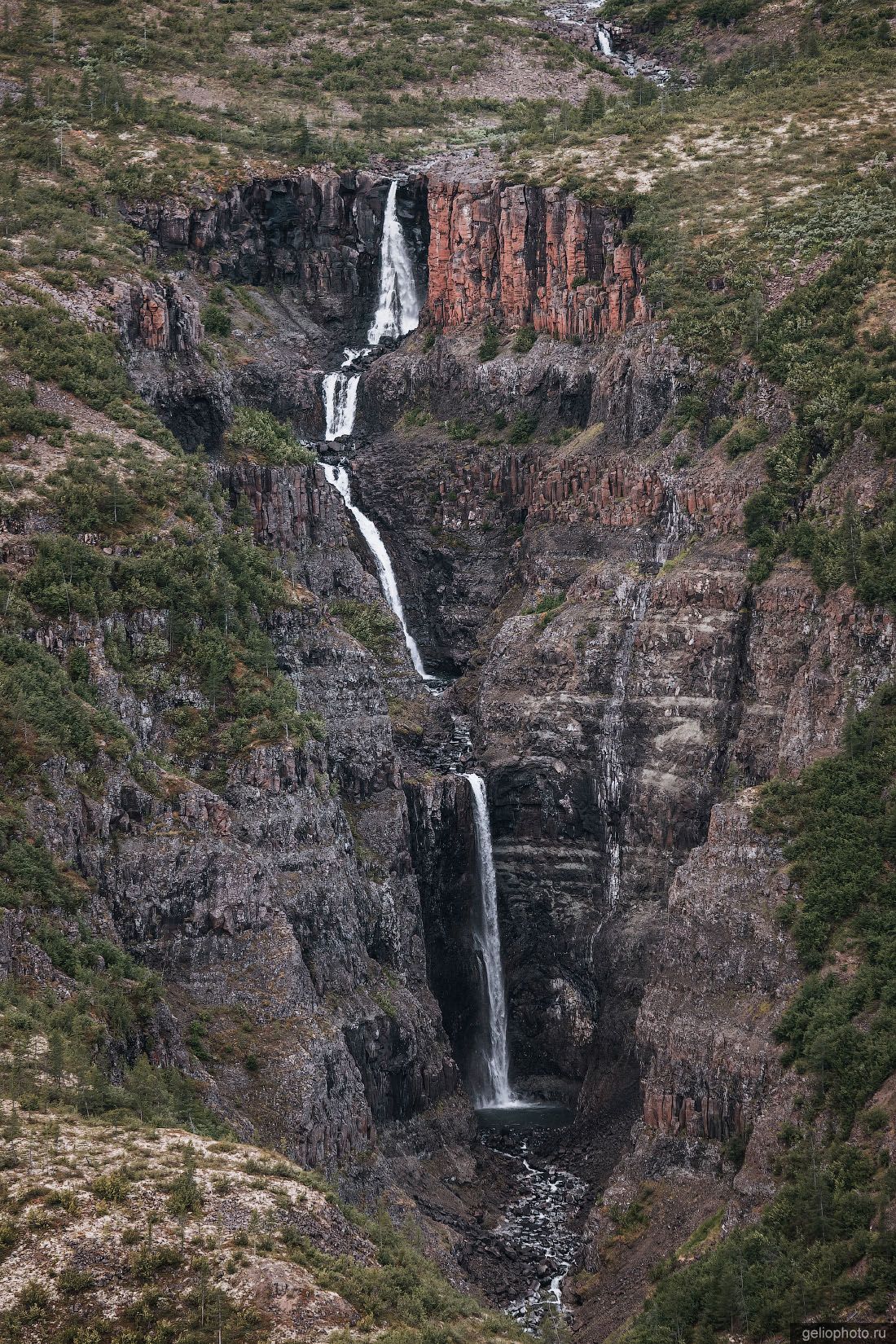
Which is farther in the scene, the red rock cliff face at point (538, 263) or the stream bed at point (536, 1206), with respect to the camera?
the red rock cliff face at point (538, 263)

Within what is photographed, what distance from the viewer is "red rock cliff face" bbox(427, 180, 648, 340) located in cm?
18600

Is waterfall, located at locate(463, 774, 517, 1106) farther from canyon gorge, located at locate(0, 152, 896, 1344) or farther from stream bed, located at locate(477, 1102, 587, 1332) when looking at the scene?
stream bed, located at locate(477, 1102, 587, 1332)

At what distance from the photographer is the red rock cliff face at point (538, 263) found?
610ft

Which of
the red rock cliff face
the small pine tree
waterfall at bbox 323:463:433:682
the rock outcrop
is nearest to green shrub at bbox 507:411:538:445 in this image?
the red rock cliff face

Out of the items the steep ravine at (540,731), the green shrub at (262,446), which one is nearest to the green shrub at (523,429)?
the steep ravine at (540,731)

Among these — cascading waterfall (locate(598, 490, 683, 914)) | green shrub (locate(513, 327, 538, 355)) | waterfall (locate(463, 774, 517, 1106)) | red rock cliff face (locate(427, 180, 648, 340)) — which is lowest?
waterfall (locate(463, 774, 517, 1106))

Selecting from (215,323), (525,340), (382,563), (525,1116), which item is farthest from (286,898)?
(215,323)

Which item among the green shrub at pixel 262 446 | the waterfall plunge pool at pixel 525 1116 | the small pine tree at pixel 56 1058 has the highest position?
the green shrub at pixel 262 446

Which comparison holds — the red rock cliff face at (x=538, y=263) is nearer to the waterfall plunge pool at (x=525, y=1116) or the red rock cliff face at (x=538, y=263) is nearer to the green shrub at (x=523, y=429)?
the green shrub at (x=523, y=429)

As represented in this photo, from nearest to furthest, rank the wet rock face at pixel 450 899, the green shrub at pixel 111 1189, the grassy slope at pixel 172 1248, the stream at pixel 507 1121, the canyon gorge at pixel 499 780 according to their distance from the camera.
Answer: the grassy slope at pixel 172 1248
the green shrub at pixel 111 1189
the canyon gorge at pixel 499 780
the stream at pixel 507 1121
the wet rock face at pixel 450 899

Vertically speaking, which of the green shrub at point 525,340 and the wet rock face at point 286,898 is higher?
the green shrub at point 525,340

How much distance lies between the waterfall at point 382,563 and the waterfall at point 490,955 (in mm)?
21508

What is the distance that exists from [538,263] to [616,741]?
166 feet

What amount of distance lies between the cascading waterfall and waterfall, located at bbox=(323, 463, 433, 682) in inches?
1003
